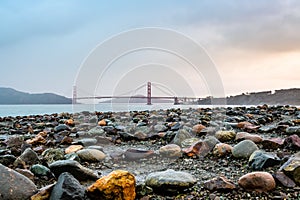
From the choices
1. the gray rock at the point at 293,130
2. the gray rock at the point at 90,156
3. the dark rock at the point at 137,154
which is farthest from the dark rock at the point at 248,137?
the gray rock at the point at 90,156

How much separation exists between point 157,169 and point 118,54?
10.8 ft

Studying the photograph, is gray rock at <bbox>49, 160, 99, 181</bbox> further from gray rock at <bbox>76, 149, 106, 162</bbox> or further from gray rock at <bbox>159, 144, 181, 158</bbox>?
gray rock at <bbox>159, 144, 181, 158</bbox>

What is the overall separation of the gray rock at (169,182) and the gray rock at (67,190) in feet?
1.16

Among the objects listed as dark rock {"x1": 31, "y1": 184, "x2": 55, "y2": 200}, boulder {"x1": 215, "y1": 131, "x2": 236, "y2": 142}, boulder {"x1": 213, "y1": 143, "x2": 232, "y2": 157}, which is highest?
boulder {"x1": 215, "y1": 131, "x2": 236, "y2": 142}

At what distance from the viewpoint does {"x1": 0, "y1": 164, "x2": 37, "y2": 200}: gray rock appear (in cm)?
129

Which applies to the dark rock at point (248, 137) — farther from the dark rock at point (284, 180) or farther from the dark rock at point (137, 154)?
the dark rock at point (284, 180)

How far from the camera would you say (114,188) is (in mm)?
1263

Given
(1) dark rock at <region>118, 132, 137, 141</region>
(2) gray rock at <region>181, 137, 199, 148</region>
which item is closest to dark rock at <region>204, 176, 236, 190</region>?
(2) gray rock at <region>181, 137, 199, 148</region>

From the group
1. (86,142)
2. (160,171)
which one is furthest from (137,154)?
(86,142)

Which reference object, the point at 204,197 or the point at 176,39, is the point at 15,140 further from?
the point at 176,39

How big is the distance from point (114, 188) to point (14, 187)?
0.49m

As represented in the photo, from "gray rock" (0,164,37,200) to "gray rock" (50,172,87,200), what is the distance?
15 centimetres

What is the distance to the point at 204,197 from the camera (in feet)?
4.33

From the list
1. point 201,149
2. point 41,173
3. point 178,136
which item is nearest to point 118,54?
point 178,136
